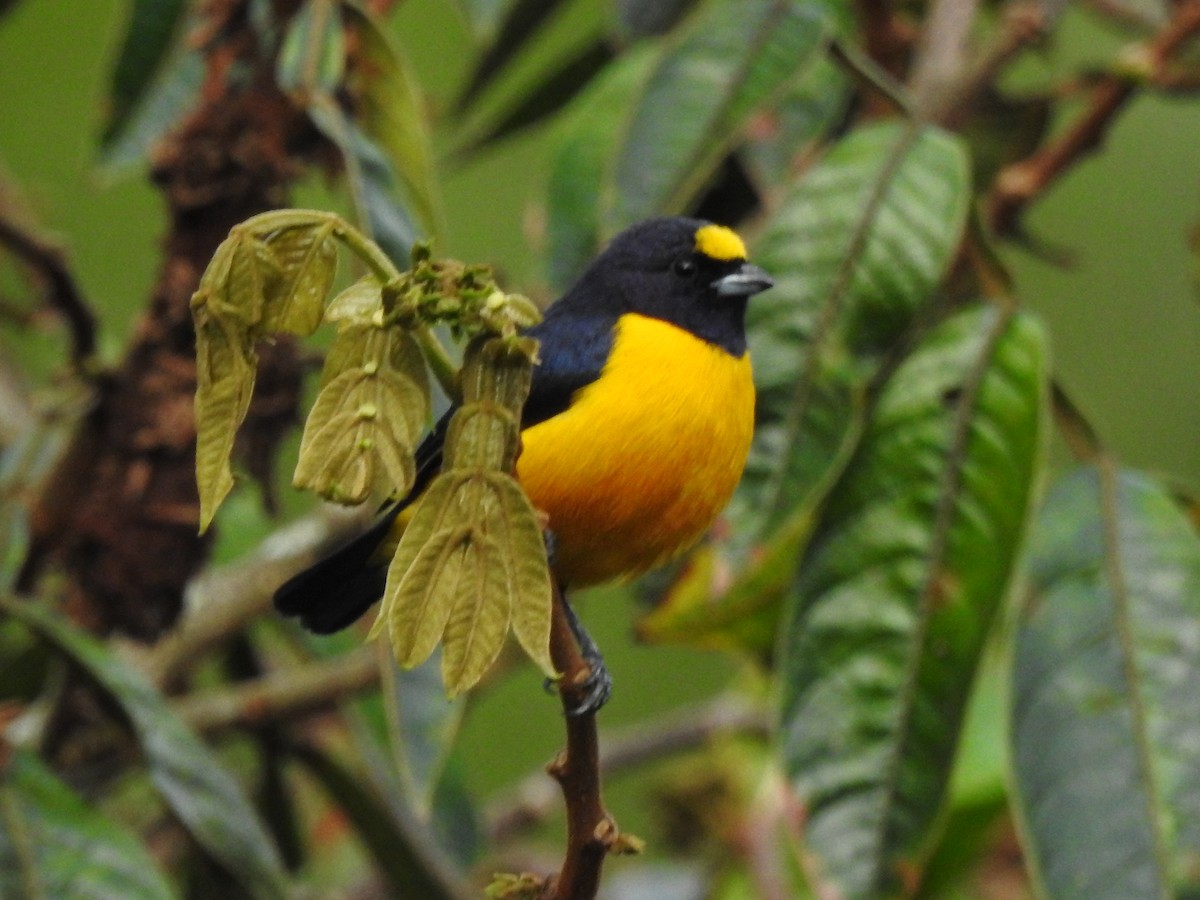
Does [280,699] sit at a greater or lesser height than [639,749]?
greater

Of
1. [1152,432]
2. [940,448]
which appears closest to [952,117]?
[940,448]

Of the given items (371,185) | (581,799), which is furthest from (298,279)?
(371,185)

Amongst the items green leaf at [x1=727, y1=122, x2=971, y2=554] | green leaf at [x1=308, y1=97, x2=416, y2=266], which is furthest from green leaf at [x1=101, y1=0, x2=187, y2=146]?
green leaf at [x1=727, y1=122, x2=971, y2=554]

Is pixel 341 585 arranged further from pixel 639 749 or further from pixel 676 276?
pixel 639 749

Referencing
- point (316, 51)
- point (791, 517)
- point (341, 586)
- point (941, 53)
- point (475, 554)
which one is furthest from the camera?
point (941, 53)

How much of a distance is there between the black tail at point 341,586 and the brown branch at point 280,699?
0.68 metres

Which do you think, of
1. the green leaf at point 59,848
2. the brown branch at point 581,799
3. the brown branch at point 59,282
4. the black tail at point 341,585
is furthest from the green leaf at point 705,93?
the brown branch at point 581,799

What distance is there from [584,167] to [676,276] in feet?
1.68

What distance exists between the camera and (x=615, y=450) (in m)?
1.67

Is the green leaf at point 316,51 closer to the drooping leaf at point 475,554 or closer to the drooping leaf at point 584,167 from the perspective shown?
the drooping leaf at point 584,167

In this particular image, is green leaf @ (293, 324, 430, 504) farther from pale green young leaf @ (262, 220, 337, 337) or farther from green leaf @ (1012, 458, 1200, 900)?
green leaf @ (1012, 458, 1200, 900)

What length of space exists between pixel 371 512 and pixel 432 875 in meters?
0.57

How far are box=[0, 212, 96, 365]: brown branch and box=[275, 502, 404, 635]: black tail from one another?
2.08 ft

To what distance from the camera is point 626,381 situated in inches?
68.3
